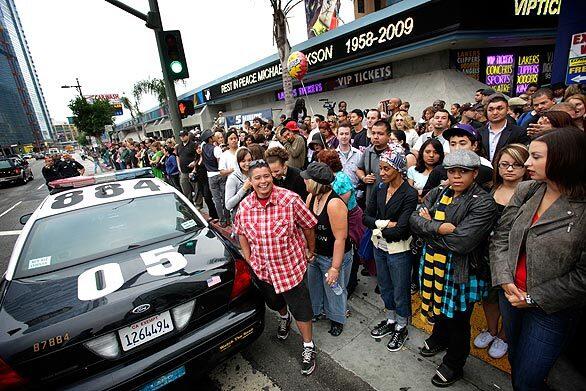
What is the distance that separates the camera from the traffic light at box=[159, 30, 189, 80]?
209 inches

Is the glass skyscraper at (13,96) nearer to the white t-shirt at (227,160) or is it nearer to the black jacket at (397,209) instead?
the white t-shirt at (227,160)

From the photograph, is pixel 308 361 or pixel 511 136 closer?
pixel 308 361

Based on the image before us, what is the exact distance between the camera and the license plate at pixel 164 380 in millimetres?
1928

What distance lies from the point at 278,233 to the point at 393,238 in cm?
99

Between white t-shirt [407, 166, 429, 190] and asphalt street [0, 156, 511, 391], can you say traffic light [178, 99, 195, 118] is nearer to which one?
white t-shirt [407, 166, 429, 190]

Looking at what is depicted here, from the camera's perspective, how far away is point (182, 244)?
263cm

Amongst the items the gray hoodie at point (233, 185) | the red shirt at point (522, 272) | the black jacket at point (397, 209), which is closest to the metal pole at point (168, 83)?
the gray hoodie at point (233, 185)

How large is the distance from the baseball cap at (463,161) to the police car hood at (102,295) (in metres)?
1.87

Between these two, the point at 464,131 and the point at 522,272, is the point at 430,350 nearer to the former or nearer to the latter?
the point at 522,272

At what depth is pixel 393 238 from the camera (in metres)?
2.43

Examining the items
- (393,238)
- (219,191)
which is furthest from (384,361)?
(219,191)

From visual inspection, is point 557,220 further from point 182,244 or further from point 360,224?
point 182,244

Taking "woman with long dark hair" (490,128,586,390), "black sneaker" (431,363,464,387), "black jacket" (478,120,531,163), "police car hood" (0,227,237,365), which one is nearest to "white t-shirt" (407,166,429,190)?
"black jacket" (478,120,531,163)

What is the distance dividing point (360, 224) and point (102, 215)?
2707mm
